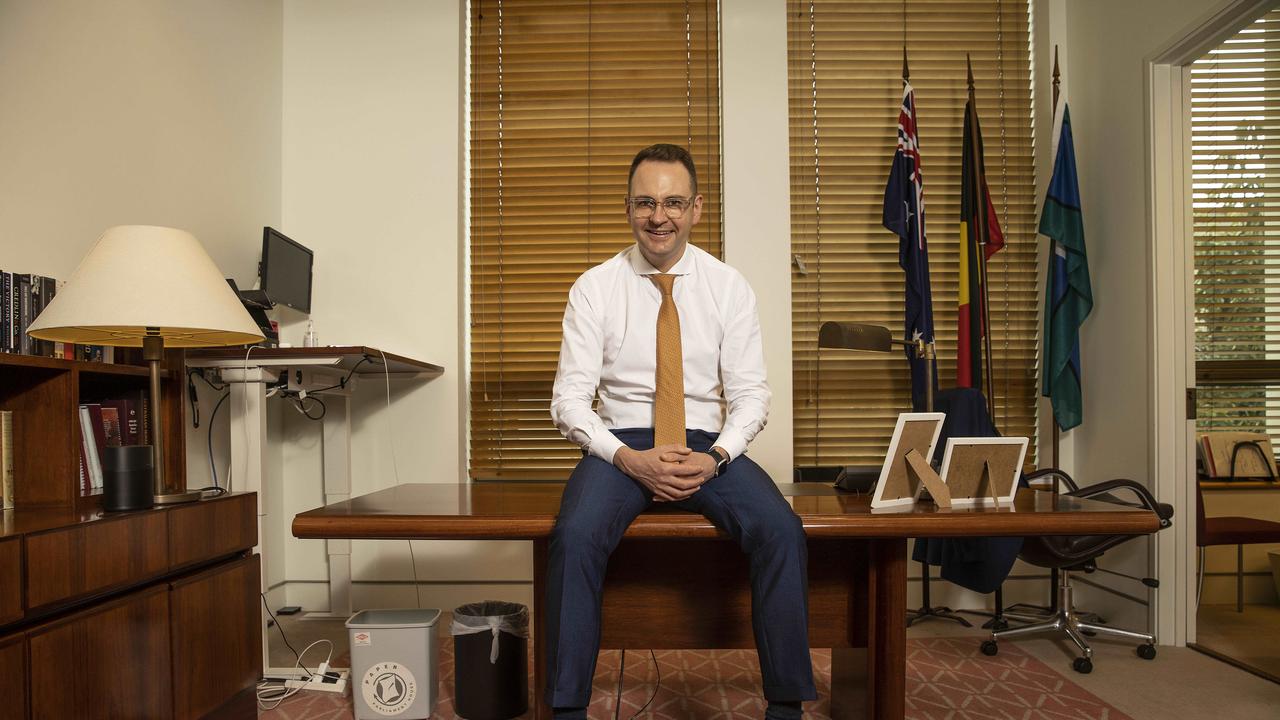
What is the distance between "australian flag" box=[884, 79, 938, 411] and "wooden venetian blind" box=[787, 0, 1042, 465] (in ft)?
0.77

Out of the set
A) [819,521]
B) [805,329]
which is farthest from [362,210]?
[819,521]

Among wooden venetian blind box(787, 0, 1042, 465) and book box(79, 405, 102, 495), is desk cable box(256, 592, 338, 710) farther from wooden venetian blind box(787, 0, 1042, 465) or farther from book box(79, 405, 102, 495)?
wooden venetian blind box(787, 0, 1042, 465)

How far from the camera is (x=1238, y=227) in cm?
358

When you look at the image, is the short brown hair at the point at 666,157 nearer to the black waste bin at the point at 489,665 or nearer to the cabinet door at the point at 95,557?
the black waste bin at the point at 489,665

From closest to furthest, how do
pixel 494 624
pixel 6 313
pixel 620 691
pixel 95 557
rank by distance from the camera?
pixel 95 557, pixel 6 313, pixel 494 624, pixel 620 691

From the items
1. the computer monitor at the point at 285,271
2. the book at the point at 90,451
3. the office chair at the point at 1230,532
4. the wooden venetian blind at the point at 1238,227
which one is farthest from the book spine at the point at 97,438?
the wooden venetian blind at the point at 1238,227

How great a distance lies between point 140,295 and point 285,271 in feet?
4.25

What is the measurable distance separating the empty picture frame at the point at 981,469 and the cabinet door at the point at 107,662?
5.88ft

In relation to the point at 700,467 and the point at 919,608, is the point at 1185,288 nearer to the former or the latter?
the point at 919,608

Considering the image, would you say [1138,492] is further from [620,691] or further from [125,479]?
[125,479]

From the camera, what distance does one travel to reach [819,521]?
5.50 feet

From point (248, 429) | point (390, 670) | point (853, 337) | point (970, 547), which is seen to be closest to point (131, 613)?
point (390, 670)

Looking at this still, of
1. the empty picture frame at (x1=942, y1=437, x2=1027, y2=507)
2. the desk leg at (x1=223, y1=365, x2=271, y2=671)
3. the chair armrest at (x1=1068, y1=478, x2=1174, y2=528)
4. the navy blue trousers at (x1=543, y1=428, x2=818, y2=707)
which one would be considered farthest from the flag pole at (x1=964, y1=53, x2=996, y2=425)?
the desk leg at (x1=223, y1=365, x2=271, y2=671)

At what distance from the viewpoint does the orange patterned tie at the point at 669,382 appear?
1.92 metres
